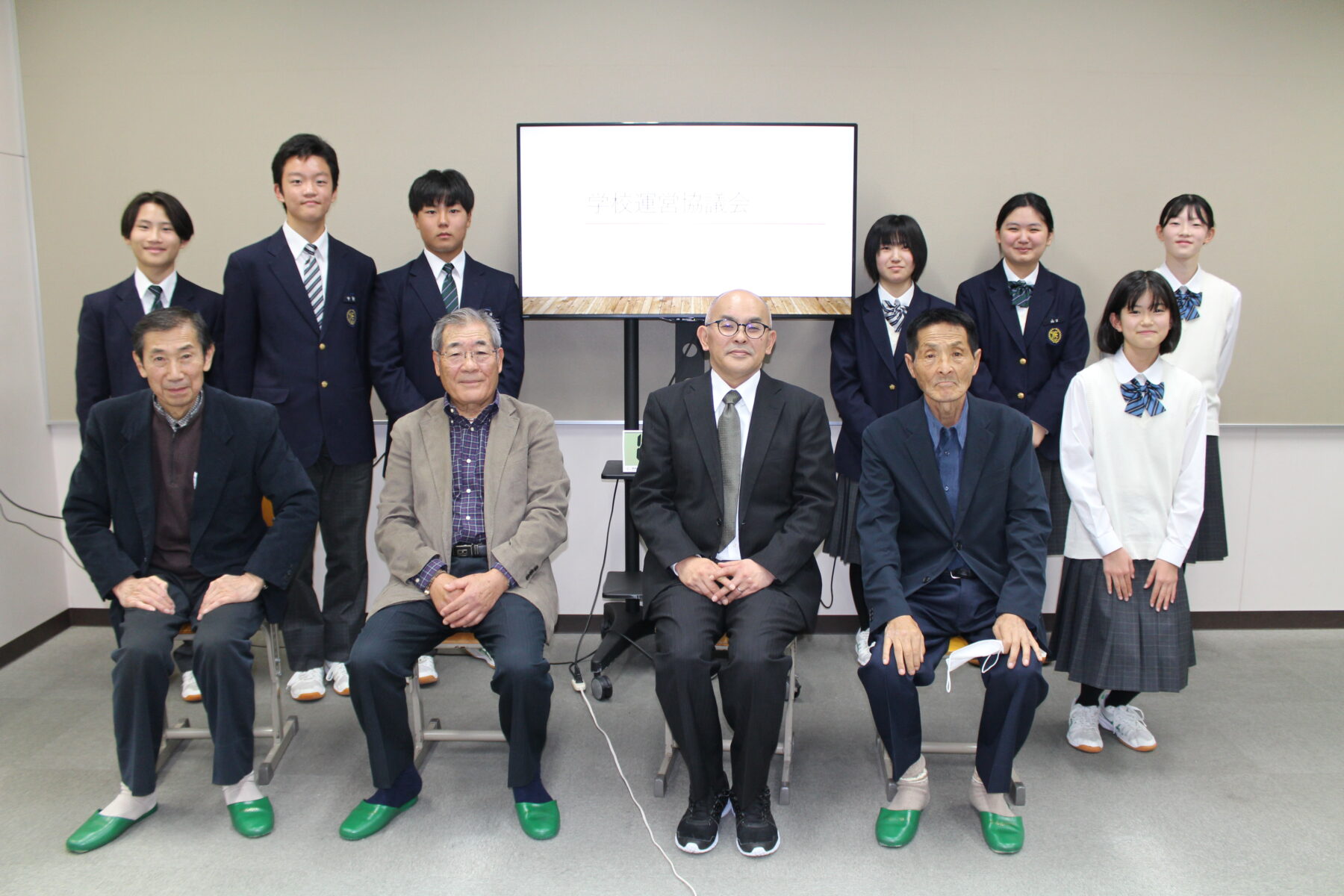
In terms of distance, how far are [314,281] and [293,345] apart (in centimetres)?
22

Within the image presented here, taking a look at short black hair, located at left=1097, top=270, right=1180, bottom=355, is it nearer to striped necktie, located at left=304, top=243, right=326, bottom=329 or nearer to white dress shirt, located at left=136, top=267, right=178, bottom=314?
striped necktie, located at left=304, top=243, right=326, bottom=329

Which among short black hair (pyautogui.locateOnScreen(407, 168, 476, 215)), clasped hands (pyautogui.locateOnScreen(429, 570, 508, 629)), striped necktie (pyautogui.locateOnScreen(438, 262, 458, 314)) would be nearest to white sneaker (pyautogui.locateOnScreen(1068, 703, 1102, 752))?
clasped hands (pyautogui.locateOnScreen(429, 570, 508, 629))

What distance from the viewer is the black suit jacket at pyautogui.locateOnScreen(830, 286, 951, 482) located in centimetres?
312

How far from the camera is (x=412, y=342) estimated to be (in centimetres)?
307

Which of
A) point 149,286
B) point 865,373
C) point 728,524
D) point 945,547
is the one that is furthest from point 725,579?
point 149,286

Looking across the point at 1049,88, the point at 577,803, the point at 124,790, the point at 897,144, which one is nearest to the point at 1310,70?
the point at 1049,88

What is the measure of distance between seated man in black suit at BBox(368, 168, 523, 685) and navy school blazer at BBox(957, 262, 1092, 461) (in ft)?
5.40

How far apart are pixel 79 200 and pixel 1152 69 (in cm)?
416

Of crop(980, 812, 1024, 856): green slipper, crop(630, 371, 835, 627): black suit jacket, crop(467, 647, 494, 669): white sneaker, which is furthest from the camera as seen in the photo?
crop(467, 647, 494, 669): white sneaker

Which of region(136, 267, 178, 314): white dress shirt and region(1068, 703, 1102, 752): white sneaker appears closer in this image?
region(1068, 703, 1102, 752): white sneaker

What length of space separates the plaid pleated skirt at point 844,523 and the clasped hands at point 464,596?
4.33 feet

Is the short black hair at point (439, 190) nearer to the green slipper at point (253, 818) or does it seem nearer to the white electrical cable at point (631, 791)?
the white electrical cable at point (631, 791)

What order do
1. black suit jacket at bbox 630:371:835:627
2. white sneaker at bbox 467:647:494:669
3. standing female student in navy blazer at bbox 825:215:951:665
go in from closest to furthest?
black suit jacket at bbox 630:371:835:627, standing female student in navy blazer at bbox 825:215:951:665, white sneaker at bbox 467:647:494:669

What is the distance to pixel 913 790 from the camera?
2338 mm
